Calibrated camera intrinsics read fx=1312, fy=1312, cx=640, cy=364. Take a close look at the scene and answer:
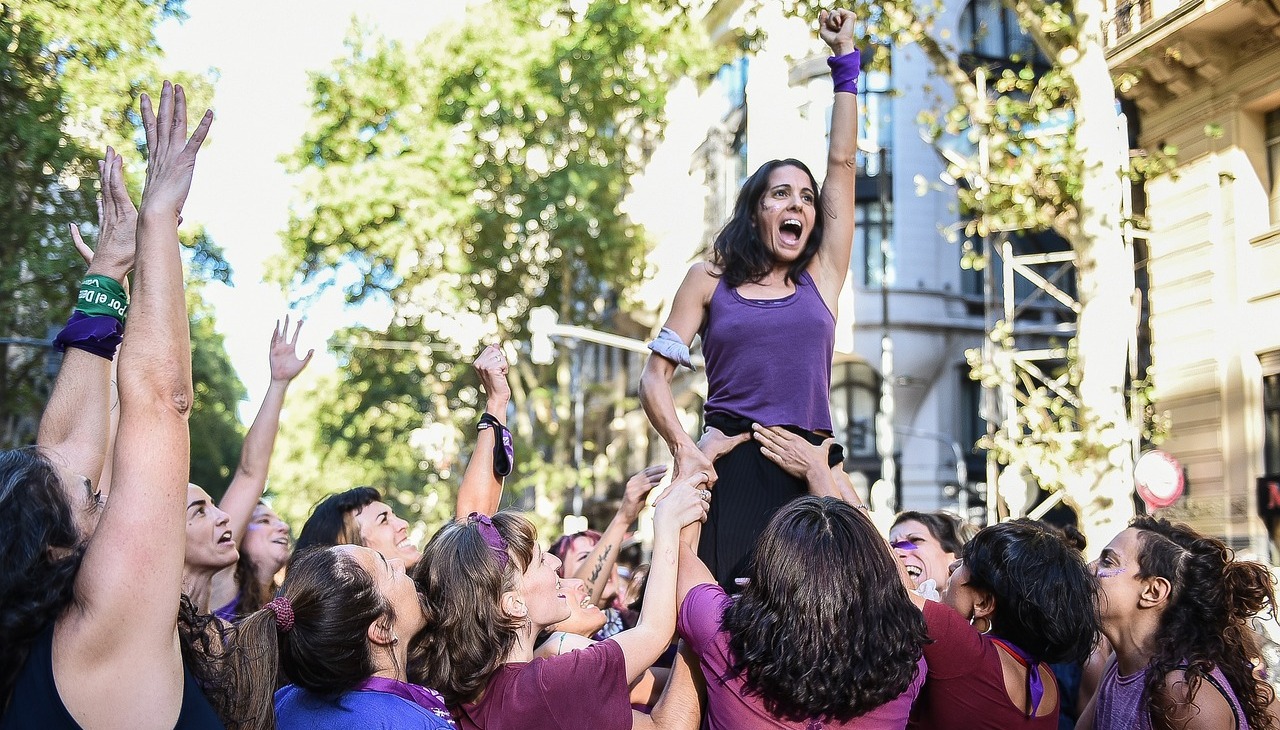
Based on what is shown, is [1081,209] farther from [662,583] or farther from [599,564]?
[662,583]

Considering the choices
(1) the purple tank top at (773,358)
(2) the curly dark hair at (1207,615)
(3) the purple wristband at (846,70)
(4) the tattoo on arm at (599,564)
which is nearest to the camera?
(2) the curly dark hair at (1207,615)

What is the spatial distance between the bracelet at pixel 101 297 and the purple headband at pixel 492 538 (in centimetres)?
117

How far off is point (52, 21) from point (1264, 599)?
15.2 meters

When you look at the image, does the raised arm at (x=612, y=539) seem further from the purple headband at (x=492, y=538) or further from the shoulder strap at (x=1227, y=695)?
the shoulder strap at (x=1227, y=695)

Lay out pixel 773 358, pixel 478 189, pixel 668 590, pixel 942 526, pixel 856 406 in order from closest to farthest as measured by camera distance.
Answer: pixel 668 590 → pixel 773 358 → pixel 942 526 → pixel 478 189 → pixel 856 406


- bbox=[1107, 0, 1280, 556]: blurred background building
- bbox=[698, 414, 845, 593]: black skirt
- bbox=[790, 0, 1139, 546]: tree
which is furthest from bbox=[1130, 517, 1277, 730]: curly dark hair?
bbox=[1107, 0, 1280, 556]: blurred background building

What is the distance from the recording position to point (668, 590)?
3.61m

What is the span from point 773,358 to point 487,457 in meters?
1.38

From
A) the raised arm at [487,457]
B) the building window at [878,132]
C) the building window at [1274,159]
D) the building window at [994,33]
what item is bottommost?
the raised arm at [487,457]

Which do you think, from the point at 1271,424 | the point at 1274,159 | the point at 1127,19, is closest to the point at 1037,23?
the point at 1274,159

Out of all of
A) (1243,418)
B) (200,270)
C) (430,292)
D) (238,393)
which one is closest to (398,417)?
(430,292)

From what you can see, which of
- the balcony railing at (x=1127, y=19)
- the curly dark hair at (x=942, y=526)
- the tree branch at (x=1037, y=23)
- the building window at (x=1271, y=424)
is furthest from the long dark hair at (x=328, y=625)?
the balcony railing at (x=1127, y=19)

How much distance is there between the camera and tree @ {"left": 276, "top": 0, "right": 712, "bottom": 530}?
83.4ft

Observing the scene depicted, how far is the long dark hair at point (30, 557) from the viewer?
2361mm
